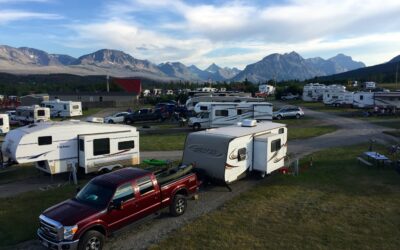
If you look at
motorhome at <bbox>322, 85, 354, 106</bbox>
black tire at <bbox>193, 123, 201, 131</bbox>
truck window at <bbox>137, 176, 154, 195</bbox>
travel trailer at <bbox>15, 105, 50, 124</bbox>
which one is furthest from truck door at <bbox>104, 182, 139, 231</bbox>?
motorhome at <bbox>322, 85, 354, 106</bbox>

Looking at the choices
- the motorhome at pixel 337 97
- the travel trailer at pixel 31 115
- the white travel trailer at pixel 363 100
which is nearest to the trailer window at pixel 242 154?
the travel trailer at pixel 31 115

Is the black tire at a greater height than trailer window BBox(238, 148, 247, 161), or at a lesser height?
lesser

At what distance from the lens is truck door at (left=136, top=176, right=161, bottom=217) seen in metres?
11.3

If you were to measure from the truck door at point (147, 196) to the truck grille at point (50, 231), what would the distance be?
2.51m

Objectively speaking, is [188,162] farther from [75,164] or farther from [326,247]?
[326,247]

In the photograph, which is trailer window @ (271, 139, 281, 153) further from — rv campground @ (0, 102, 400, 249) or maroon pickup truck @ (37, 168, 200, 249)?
maroon pickup truck @ (37, 168, 200, 249)

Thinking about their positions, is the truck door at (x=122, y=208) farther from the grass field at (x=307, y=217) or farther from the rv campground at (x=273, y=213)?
the grass field at (x=307, y=217)

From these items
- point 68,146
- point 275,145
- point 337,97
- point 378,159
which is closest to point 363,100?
point 337,97

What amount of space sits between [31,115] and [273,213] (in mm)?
36569

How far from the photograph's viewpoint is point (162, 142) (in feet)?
92.6

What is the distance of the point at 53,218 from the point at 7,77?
21473 cm

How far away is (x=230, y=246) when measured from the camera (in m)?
10.4

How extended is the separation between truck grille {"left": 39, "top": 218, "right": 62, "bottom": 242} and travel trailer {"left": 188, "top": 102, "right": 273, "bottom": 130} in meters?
25.1

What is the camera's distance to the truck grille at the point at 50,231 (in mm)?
9461
